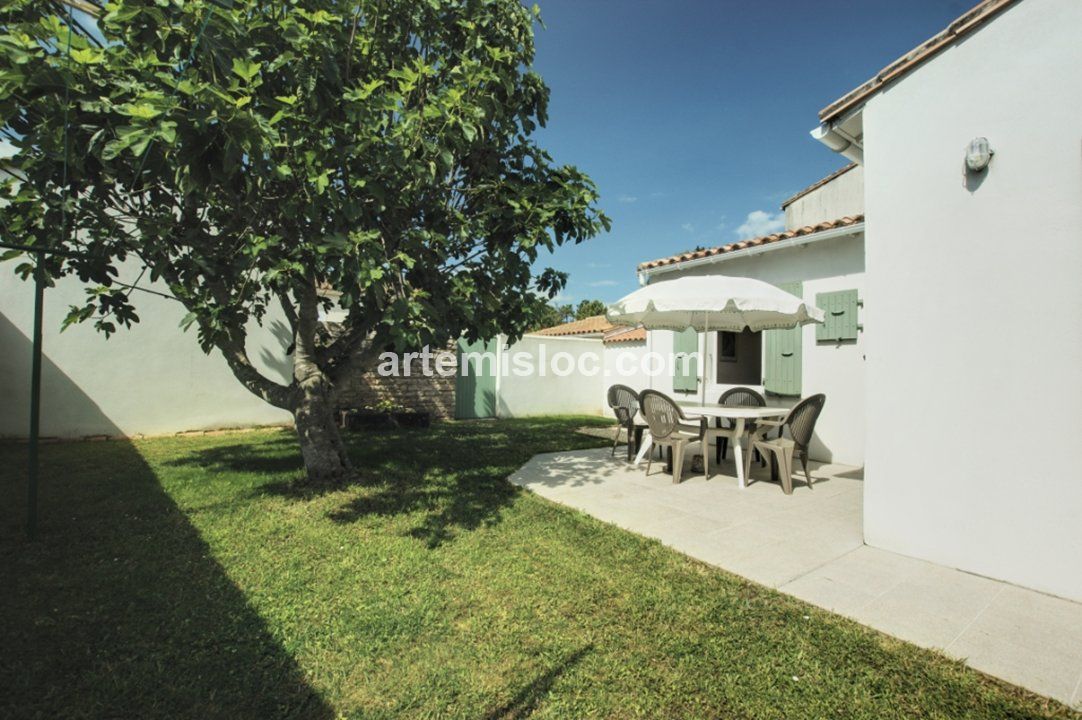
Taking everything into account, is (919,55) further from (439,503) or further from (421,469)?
(421,469)

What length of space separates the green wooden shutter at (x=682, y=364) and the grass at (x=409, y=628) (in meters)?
6.28

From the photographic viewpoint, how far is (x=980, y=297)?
3.77 metres

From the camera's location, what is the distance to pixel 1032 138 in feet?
11.7

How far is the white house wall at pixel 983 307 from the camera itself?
11.2 feet

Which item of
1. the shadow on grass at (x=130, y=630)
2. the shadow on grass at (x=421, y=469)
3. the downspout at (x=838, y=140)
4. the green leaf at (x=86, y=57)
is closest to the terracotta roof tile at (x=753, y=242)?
the downspout at (x=838, y=140)

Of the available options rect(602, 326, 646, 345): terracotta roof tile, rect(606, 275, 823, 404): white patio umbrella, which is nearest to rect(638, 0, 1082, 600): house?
rect(606, 275, 823, 404): white patio umbrella

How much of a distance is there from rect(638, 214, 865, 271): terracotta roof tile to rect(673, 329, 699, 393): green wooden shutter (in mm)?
1604

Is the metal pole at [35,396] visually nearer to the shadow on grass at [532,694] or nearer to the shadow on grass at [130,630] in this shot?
the shadow on grass at [130,630]

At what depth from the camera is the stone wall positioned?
1289 centimetres

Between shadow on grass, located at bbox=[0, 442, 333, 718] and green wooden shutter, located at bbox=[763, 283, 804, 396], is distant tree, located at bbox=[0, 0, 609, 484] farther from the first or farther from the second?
green wooden shutter, located at bbox=[763, 283, 804, 396]

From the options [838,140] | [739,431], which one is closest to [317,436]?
[739,431]

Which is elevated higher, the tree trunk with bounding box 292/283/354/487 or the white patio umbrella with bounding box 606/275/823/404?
the white patio umbrella with bounding box 606/275/823/404

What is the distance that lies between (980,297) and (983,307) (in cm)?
8

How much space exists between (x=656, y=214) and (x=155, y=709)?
1683cm
